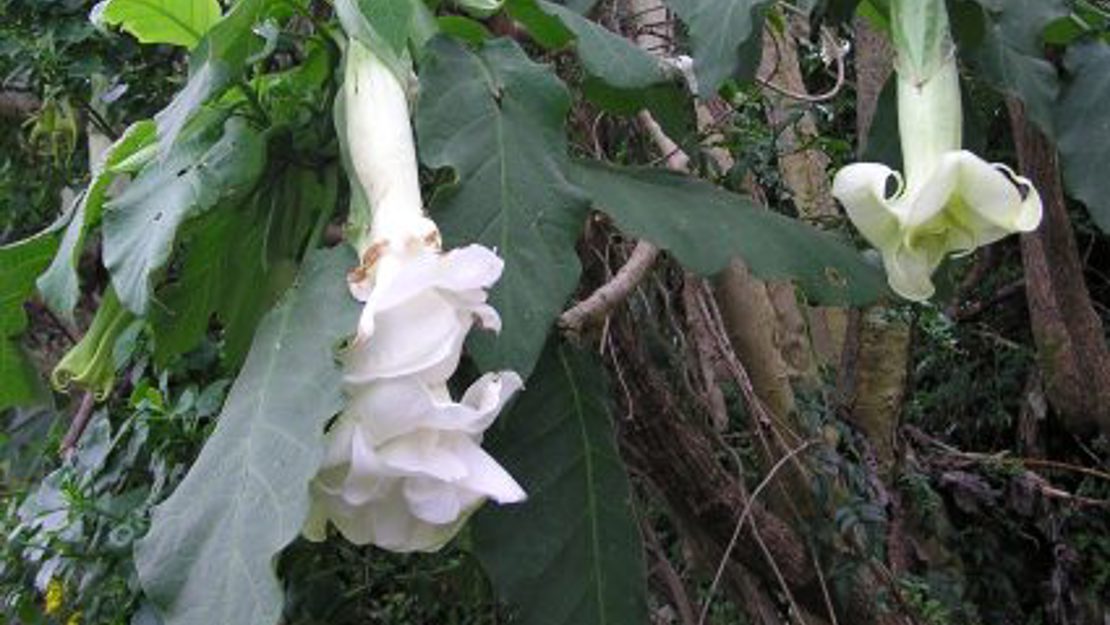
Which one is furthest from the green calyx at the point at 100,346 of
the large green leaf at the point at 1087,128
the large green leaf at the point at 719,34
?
the large green leaf at the point at 1087,128

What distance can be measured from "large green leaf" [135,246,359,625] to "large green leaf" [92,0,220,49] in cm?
27

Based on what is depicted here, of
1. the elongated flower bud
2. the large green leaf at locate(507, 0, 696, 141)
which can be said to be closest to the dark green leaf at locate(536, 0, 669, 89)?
the large green leaf at locate(507, 0, 696, 141)

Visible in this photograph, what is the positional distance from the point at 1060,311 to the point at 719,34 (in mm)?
1331

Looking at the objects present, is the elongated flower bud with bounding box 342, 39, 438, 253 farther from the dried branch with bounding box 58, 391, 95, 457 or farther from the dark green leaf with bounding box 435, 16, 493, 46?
the dried branch with bounding box 58, 391, 95, 457

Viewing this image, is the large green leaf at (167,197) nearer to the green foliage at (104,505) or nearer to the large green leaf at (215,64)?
the large green leaf at (215,64)

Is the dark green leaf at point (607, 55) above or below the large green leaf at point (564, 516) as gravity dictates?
above

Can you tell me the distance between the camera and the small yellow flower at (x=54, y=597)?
1.57m

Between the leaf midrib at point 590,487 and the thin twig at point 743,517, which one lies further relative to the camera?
the thin twig at point 743,517

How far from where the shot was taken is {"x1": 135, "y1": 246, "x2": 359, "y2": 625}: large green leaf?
0.74 metres

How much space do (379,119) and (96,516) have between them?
2.54 feet

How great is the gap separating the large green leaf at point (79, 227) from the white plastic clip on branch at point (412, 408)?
24cm

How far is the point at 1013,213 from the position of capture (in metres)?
0.82

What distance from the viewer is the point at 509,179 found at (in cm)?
94

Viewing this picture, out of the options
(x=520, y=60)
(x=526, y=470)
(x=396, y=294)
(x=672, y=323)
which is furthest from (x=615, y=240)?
(x=396, y=294)
